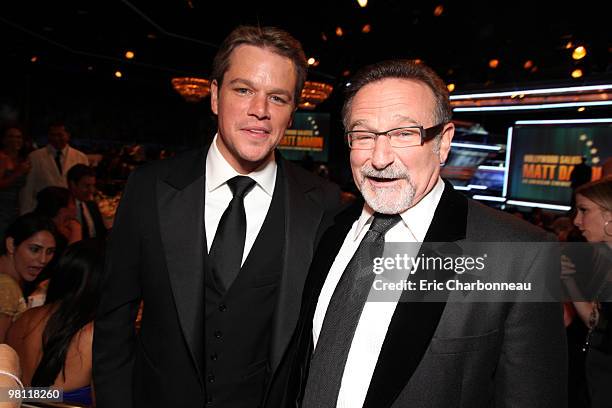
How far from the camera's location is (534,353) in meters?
1.21

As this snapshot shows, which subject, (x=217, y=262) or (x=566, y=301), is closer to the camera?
(x=217, y=262)

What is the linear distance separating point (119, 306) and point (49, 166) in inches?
178

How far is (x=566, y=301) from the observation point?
299 centimetres

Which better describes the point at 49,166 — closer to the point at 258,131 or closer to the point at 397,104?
the point at 258,131

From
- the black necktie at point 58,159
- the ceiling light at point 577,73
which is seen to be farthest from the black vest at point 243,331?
the ceiling light at point 577,73

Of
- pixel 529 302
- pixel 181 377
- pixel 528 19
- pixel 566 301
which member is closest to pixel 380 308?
pixel 529 302

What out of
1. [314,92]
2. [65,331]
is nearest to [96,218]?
[65,331]

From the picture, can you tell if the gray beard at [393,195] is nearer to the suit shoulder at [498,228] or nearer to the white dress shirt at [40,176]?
the suit shoulder at [498,228]

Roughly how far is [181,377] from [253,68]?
3.43 ft

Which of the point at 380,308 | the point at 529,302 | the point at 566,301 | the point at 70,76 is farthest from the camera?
the point at 70,76

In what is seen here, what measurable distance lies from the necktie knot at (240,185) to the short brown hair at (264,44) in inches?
13.4

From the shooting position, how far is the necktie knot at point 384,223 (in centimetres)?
145

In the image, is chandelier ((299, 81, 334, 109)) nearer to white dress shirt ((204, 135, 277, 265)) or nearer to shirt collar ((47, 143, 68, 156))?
shirt collar ((47, 143, 68, 156))

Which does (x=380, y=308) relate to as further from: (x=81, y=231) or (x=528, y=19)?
(x=528, y=19)
